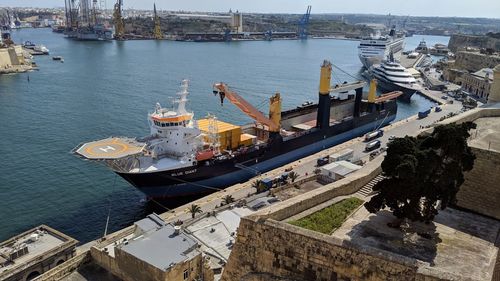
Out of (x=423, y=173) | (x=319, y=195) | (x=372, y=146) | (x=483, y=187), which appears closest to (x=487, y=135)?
(x=483, y=187)

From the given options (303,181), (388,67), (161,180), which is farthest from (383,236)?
(388,67)

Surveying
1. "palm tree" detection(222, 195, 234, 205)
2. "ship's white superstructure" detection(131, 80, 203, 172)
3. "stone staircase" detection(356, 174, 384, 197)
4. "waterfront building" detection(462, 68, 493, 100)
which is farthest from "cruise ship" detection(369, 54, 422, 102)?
"stone staircase" detection(356, 174, 384, 197)

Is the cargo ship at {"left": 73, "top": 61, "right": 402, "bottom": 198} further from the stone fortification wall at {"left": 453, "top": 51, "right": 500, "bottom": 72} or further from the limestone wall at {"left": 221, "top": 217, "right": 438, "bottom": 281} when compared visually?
the stone fortification wall at {"left": 453, "top": 51, "right": 500, "bottom": 72}

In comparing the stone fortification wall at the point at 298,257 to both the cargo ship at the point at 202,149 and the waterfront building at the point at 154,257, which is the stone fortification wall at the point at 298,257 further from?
the cargo ship at the point at 202,149

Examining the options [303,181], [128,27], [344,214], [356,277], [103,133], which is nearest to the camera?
[356,277]

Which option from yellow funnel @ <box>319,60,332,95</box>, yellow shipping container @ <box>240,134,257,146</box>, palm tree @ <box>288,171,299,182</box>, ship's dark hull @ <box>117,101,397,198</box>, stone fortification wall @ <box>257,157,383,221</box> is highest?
yellow funnel @ <box>319,60,332,95</box>

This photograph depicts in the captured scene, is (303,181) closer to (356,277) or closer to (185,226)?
(185,226)
